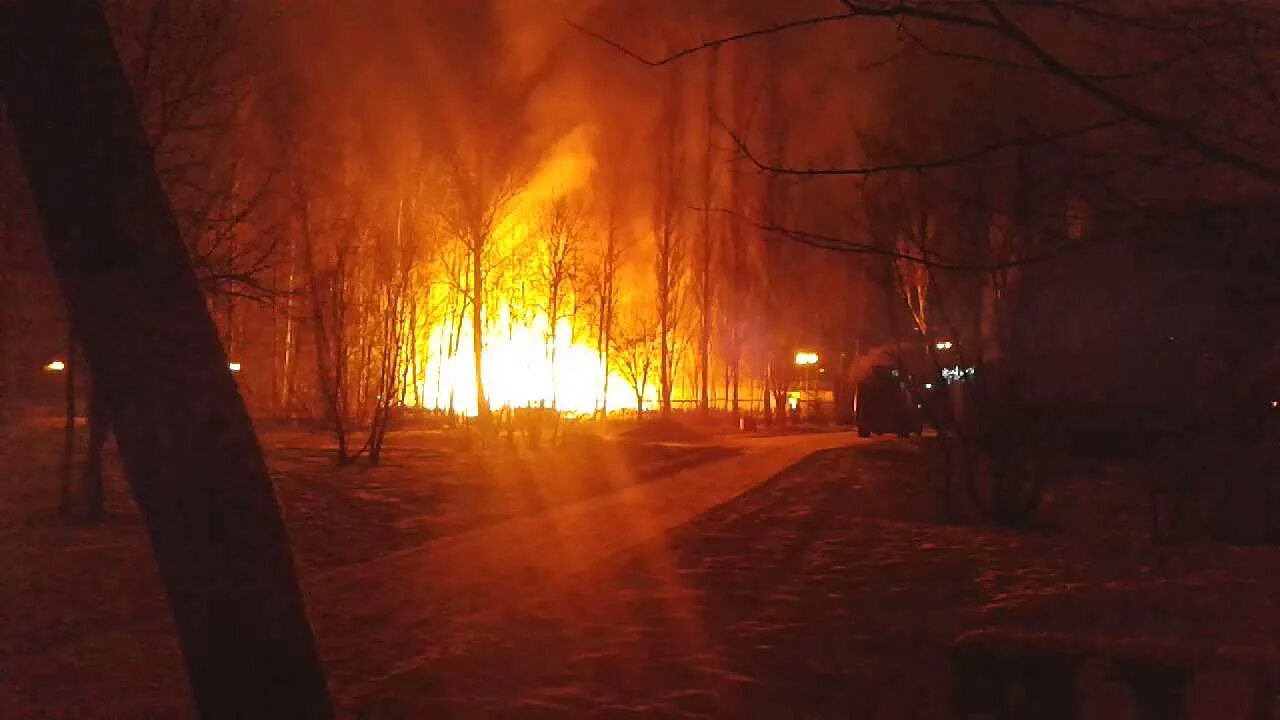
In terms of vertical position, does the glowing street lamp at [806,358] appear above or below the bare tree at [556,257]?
below

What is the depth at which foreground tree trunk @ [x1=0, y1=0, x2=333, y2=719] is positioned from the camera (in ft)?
11.1

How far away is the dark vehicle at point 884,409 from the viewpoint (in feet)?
115

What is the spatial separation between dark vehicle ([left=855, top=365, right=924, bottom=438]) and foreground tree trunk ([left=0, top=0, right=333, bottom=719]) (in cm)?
3264

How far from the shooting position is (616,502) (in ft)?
55.4

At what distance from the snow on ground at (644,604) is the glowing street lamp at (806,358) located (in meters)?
40.5

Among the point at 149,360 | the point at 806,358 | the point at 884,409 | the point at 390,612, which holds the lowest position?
the point at 390,612

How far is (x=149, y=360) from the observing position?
3391mm

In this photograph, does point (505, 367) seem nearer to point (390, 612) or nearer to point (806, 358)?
point (806, 358)

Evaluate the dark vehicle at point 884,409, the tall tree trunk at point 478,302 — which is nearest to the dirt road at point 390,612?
the tall tree trunk at point 478,302

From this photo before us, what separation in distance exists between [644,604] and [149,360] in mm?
6449

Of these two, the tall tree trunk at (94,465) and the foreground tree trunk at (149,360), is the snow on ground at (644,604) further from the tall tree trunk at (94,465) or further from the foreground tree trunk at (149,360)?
the foreground tree trunk at (149,360)

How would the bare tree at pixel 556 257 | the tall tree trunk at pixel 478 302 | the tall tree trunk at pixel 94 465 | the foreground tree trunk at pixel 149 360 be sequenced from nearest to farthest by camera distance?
the foreground tree trunk at pixel 149 360 < the tall tree trunk at pixel 94 465 < the tall tree trunk at pixel 478 302 < the bare tree at pixel 556 257

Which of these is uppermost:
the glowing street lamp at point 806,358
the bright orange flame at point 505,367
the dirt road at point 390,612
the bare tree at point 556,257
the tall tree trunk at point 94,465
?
the bare tree at point 556,257

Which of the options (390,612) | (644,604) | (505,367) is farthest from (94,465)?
(505,367)
